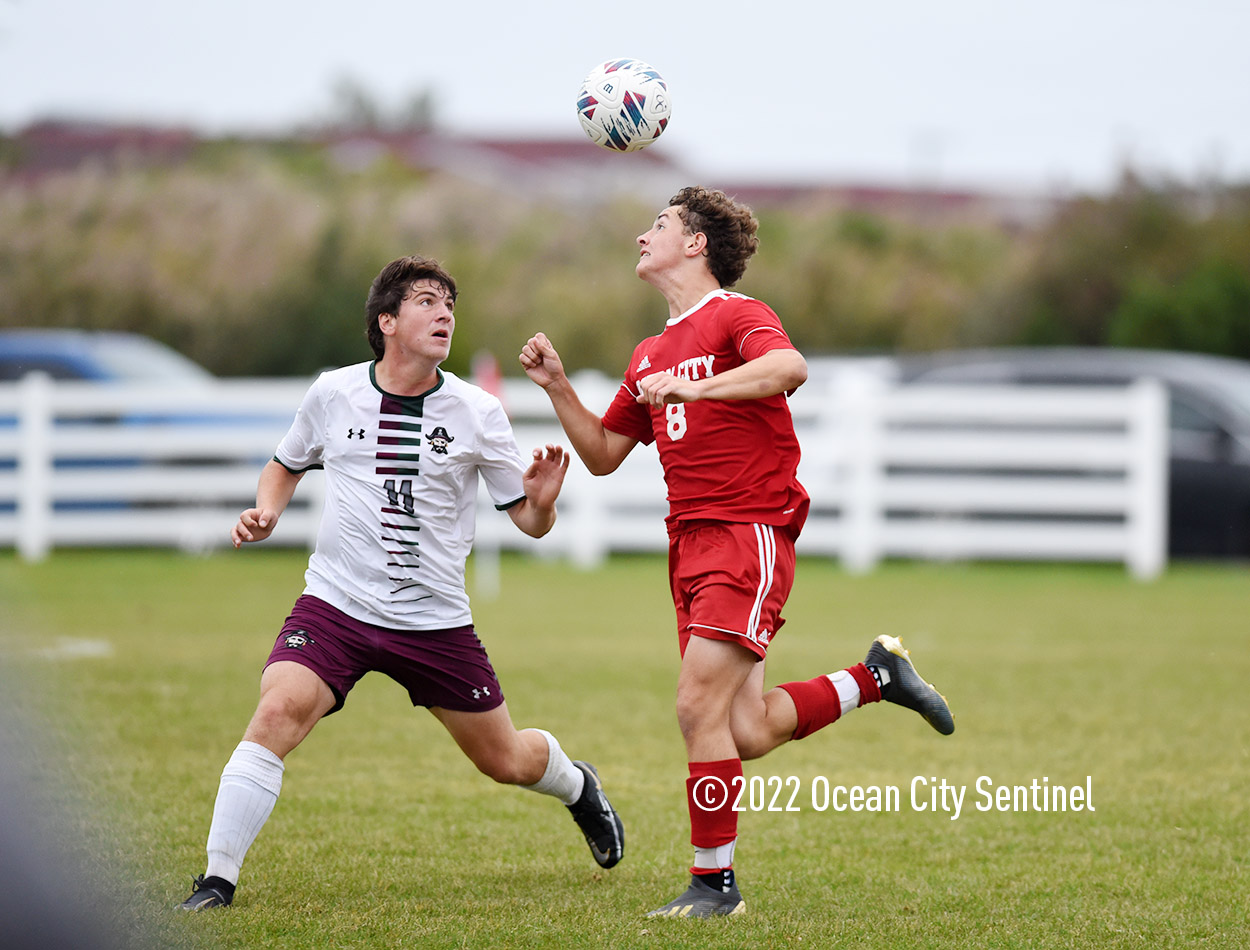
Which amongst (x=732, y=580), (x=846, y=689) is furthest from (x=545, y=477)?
(x=846, y=689)

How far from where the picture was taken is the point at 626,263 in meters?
36.2

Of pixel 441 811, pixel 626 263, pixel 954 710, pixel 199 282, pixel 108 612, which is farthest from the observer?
pixel 626 263

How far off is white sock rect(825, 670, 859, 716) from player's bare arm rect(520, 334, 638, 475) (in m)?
1.03

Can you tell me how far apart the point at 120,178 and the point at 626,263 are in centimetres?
1123

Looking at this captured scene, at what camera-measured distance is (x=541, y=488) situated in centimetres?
491

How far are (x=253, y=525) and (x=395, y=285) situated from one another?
0.87m

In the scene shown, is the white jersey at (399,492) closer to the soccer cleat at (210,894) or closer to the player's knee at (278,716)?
the player's knee at (278,716)

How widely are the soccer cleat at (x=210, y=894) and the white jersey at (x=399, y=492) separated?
0.86 m

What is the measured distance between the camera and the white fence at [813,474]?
15.7m

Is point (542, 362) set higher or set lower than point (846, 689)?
higher

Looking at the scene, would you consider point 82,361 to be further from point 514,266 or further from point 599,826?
point 514,266

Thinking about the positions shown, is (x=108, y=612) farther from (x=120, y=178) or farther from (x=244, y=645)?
(x=120, y=178)

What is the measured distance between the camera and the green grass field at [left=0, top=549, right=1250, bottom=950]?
4352 mm

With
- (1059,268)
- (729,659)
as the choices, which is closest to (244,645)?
(729,659)
